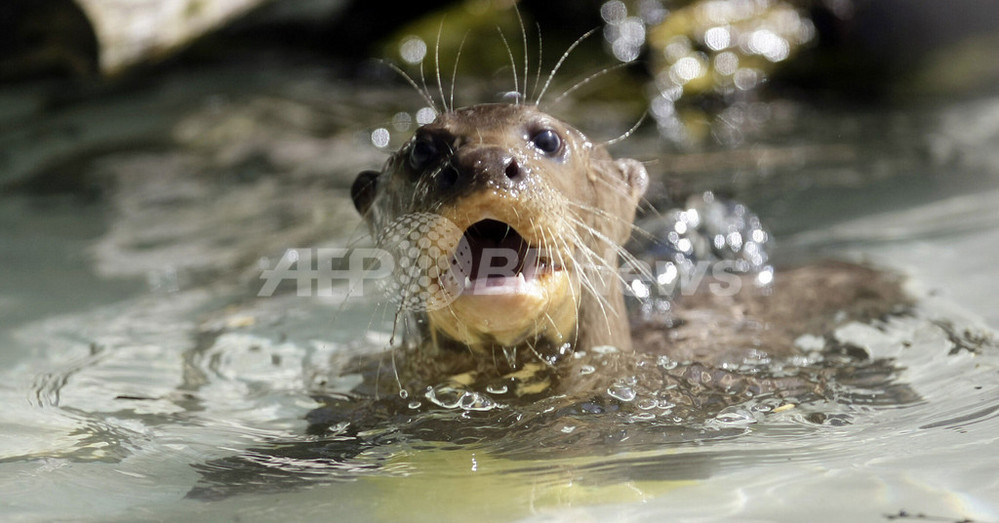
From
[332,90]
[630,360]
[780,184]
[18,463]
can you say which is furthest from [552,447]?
[332,90]

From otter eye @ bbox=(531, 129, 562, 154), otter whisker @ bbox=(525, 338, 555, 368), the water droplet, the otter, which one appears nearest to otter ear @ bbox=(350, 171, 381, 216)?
the otter

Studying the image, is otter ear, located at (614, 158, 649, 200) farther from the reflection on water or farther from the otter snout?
the otter snout

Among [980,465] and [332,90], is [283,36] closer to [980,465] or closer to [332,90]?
[332,90]

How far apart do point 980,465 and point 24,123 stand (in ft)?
21.2

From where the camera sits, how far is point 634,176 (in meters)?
3.16

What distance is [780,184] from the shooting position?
577cm

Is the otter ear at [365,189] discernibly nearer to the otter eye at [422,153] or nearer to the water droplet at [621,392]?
the otter eye at [422,153]

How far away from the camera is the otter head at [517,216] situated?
7.63 ft

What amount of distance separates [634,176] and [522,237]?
2.79ft

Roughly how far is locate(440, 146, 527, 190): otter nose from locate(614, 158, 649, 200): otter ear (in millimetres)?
820

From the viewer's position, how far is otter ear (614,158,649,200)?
123 inches

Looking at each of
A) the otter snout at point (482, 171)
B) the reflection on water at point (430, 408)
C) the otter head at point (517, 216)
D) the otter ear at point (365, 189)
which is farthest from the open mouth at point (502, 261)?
the otter ear at point (365, 189)

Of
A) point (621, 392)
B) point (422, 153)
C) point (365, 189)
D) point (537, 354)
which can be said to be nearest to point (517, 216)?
point (422, 153)

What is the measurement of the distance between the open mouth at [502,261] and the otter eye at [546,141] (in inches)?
9.3
